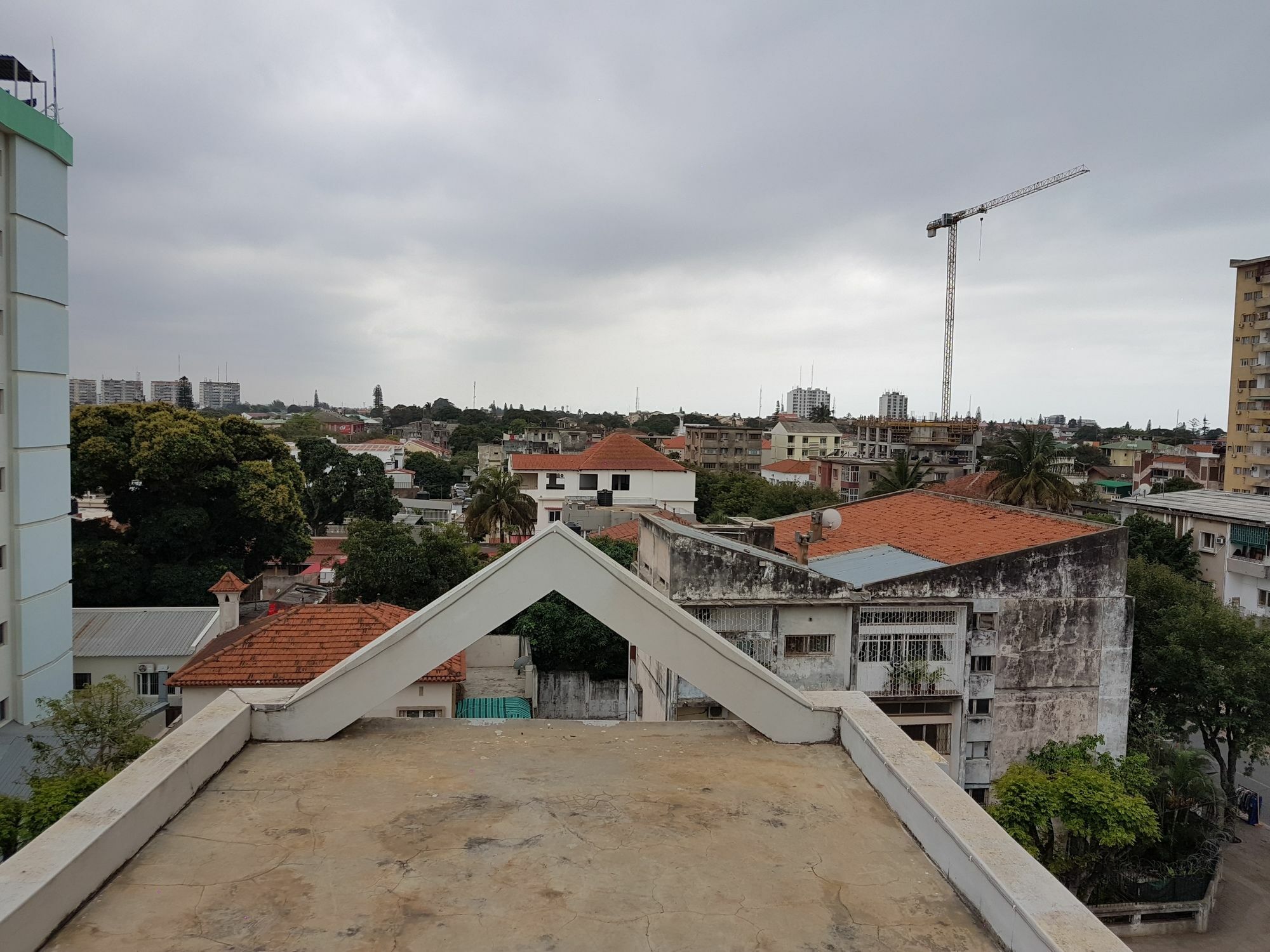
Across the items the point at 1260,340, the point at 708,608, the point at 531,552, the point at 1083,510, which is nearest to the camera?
the point at 531,552

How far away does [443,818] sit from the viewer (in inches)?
204

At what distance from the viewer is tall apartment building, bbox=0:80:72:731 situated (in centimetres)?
2006

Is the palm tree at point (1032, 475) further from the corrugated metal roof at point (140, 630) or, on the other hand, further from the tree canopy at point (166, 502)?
the corrugated metal roof at point (140, 630)

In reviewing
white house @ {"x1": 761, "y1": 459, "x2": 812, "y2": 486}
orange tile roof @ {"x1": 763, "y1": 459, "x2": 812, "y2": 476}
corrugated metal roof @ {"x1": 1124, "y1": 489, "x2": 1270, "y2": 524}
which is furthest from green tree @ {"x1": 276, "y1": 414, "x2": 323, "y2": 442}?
corrugated metal roof @ {"x1": 1124, "y1": 489, "x2": 1270, "y2": 524}

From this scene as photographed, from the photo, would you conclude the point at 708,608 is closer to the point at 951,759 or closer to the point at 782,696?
the point at 951,759

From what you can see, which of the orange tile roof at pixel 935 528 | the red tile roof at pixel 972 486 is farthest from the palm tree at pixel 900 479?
the orange tile roof at pixel 935 528

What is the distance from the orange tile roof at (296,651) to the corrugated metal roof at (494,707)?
60.4 inches

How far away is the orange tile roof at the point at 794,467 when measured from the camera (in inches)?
2906

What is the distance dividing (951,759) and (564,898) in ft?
50.0

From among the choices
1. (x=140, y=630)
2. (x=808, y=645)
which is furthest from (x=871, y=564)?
(x=140, y=630)

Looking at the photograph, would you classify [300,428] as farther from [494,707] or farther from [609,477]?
[494,707]

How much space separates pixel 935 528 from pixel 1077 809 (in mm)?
8463

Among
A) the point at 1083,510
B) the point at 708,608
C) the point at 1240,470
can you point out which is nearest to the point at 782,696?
the point at 708,608

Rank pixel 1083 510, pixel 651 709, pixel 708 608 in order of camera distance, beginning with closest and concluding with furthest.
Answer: pixel 708 608
pixel 651 709
pixel 1083 510
